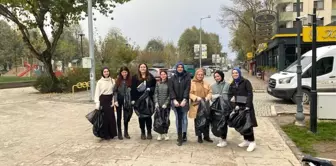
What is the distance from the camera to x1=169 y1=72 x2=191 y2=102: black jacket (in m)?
6.72

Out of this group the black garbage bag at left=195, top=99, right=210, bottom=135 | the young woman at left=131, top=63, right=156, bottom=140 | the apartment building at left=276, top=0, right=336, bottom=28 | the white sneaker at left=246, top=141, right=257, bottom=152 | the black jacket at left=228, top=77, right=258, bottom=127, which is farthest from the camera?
the apartment building at left=276, top=0, right=336, bottom=28

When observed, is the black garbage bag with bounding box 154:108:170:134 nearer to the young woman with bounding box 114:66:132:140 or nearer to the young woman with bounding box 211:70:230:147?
the young woman with bounding box 114:66:132:140

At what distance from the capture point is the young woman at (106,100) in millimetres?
7273

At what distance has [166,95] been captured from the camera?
6.89m

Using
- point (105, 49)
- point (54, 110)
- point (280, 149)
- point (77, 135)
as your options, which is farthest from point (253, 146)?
point (105, 49)

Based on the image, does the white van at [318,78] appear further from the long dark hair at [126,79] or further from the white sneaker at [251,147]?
the long dark hair at [126,79]

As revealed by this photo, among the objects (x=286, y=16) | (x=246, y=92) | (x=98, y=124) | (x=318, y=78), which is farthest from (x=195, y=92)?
(x=286, y=16)

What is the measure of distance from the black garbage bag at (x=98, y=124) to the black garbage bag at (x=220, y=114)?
242cm

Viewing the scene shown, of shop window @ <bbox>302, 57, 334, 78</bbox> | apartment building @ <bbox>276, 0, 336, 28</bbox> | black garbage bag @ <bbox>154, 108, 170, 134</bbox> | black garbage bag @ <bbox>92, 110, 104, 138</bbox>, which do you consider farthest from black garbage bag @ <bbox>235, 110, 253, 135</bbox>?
apartment building @ <bbox>276, 0, 336, 28</bbox>

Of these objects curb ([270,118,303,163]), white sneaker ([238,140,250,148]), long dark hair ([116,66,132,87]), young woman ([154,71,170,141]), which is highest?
long dark hair ([116,66,132,87])

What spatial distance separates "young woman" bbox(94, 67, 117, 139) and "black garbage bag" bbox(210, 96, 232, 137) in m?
2.27

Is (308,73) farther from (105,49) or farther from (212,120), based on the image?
(105,49)

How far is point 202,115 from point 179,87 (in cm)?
73

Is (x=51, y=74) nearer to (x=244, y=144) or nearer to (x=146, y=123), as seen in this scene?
(x=146, y=123)
